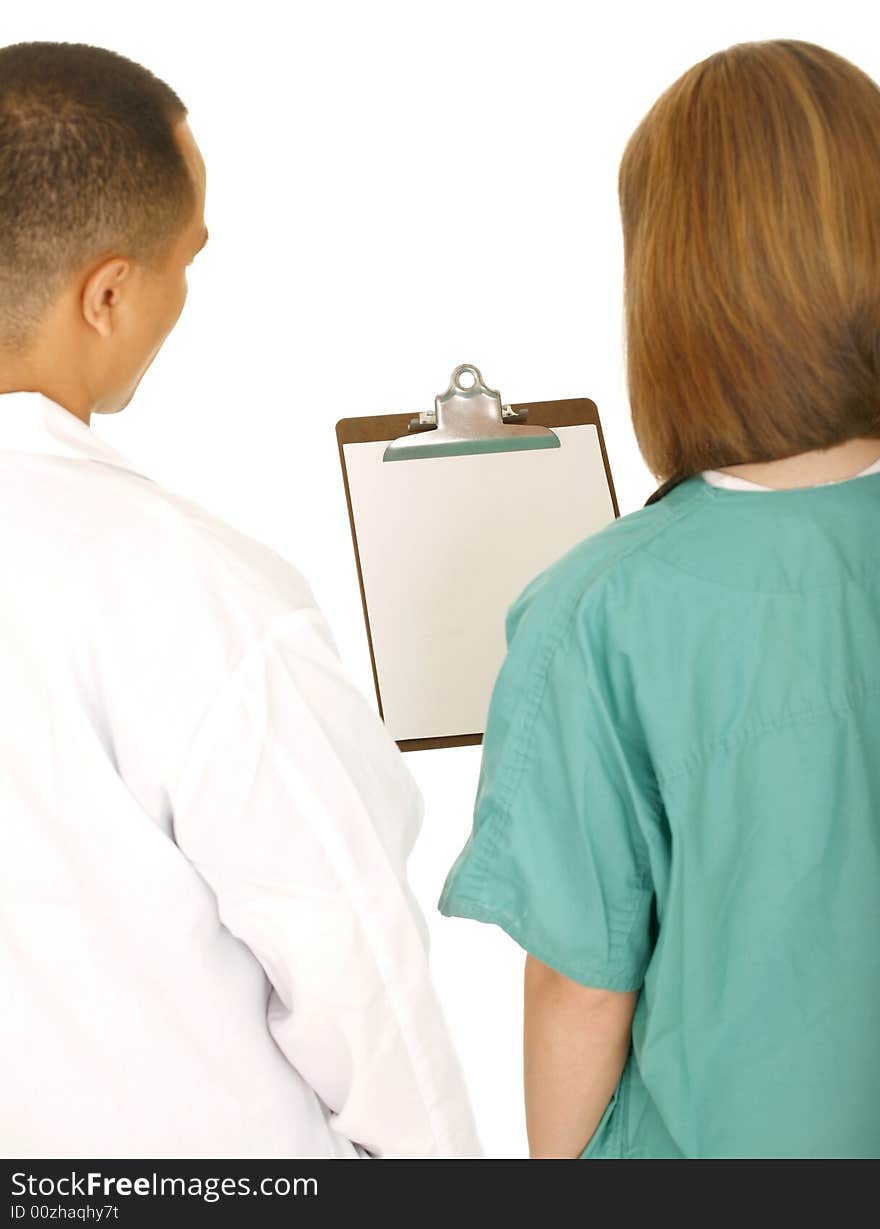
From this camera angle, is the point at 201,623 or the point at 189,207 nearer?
the point at 201,623

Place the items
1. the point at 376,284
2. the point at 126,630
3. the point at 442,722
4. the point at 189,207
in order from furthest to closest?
the point at 376,284, the point at 442,722, the point at 189,207, the point at 126,630

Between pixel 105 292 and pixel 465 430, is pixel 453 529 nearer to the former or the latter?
pixel 465 430

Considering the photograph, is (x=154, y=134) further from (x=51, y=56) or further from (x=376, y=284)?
(x=376, y=284)

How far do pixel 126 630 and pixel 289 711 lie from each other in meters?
0.14

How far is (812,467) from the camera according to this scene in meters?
1.04

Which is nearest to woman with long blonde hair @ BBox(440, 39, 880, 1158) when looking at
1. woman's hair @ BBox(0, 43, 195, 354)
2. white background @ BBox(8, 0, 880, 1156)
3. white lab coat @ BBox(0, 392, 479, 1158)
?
white lab coat @ BBox(0, 392, 479, 1158)

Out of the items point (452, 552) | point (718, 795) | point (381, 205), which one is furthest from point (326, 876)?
point (381, 205)

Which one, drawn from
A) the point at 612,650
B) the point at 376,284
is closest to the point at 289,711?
the point at 612,650

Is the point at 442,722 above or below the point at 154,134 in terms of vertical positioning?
below

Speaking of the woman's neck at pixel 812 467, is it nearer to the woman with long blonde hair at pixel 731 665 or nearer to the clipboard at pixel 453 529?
the woman with long blonde hair at pixel 731 665

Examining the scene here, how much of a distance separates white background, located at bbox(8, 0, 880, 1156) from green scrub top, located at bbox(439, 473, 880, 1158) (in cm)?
149

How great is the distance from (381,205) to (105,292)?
162 cm

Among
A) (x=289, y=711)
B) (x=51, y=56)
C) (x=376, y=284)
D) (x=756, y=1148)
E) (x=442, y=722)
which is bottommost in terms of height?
(x=756, y=1148)

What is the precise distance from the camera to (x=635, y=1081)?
1.18 m
